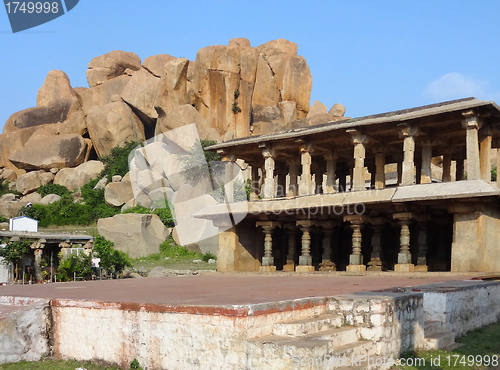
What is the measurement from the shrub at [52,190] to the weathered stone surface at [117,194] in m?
5.08

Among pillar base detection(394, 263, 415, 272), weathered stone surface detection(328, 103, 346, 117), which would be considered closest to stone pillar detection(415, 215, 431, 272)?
pillar base detection(394, 263, 415, 272)

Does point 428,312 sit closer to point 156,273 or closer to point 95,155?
point 156,273

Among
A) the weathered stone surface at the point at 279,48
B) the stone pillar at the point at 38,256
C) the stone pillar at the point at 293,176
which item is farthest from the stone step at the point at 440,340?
the weathered stone surface at the point at 279,48

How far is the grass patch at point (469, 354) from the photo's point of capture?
5867mm

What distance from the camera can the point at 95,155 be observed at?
45719 mm

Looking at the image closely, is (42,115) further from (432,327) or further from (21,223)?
(432,327)

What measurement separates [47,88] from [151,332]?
4783 cm

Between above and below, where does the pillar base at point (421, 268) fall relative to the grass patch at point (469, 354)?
above

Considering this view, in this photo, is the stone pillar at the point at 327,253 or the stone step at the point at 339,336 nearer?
the stone step at the point at 339,336

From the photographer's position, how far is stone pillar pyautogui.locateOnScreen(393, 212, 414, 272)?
13.9 m

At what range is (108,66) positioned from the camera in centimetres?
4894

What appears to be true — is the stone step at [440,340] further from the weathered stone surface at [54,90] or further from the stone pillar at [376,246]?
the weathered stone surface at [54,90]

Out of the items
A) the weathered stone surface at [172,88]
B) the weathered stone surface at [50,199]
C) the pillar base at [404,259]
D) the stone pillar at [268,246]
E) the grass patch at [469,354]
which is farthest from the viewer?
the weathered stone surface at [172,88]

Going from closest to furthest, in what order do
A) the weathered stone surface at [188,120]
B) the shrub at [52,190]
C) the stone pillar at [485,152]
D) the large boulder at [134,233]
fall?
1. the stone pillar at [485,152]
2. the large boulder at [134,233]
3. the weathered stone surface at [188,120]
4. the shrub at [52,190]
